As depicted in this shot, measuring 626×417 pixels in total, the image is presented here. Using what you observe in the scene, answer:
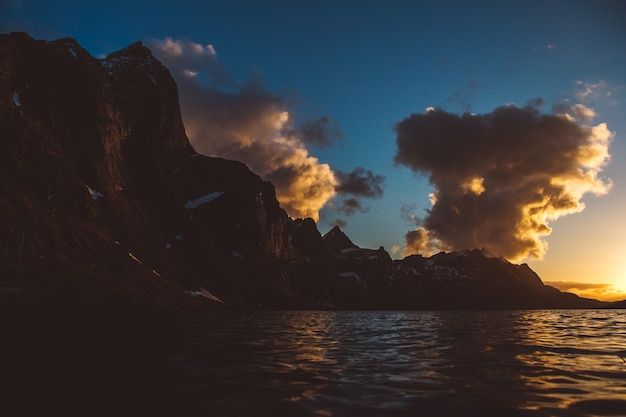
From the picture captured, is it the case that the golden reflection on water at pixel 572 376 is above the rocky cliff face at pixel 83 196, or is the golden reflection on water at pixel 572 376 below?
below

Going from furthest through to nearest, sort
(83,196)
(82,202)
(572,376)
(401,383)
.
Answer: (83,196)
(82,202)
(572,376)
(401,383)

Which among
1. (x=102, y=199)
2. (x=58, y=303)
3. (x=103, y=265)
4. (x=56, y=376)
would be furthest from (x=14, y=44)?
(x=56, y=376)

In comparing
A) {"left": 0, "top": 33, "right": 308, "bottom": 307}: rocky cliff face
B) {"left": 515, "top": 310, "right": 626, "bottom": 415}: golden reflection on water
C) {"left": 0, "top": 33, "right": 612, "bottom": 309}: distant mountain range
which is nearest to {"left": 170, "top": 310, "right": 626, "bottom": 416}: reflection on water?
{"left": 515, "top": 310, "right": 626, "bottom": 415}: golden reflection on water

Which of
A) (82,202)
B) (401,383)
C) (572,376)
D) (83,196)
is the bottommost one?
(401,383)

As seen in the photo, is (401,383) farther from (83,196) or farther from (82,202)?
(83,196)

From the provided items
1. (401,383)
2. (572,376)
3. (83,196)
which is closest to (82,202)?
(83,196)

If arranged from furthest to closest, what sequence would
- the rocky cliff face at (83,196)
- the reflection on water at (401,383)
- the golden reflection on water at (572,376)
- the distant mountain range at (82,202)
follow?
the rocky cliff face at (83,196) → the distant mountain range at (82,202) → the golden reflection on water at (572,376) → the reflection on water at (401,383)

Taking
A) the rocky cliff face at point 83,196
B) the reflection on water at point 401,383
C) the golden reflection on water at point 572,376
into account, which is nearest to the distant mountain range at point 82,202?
the rocky cliff face at point 83,196

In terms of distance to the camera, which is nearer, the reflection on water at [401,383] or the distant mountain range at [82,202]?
the reflection on water at [401,383]

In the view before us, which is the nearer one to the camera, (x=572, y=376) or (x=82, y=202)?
(x=572, y=376)

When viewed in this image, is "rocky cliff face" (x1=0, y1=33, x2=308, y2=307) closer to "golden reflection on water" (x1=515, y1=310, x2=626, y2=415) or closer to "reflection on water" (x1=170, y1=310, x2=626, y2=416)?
"reflection on water" (x1=170, y1=310, x2=626, y2=416)

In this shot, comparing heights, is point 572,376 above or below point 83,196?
below

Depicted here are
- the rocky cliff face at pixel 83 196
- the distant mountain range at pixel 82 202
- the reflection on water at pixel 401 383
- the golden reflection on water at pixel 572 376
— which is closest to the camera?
the reflection on water at pixel 401 383

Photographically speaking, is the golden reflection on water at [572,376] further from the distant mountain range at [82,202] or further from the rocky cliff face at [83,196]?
the rocky cliff face at [83,196]
